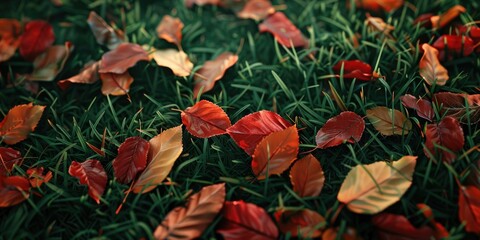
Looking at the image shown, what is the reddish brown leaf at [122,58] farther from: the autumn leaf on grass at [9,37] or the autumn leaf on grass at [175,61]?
the autumn leaf on grass at [9,37]

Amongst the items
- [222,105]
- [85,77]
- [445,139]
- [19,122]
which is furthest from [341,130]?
[19,122]

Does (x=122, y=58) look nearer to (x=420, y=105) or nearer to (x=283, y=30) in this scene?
(x=283, y=30)

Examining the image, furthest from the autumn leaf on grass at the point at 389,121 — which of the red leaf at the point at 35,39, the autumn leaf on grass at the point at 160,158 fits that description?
the red leaf at the point at 35,39

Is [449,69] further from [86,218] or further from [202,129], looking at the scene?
[86,218]

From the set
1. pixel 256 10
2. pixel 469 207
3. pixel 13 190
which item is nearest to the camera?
pixel 469 207

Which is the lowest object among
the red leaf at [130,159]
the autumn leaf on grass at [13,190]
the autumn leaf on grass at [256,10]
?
the autumn leaf on grass at [13,190]

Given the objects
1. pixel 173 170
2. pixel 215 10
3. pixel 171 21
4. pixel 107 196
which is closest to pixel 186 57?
pixel 171 21
